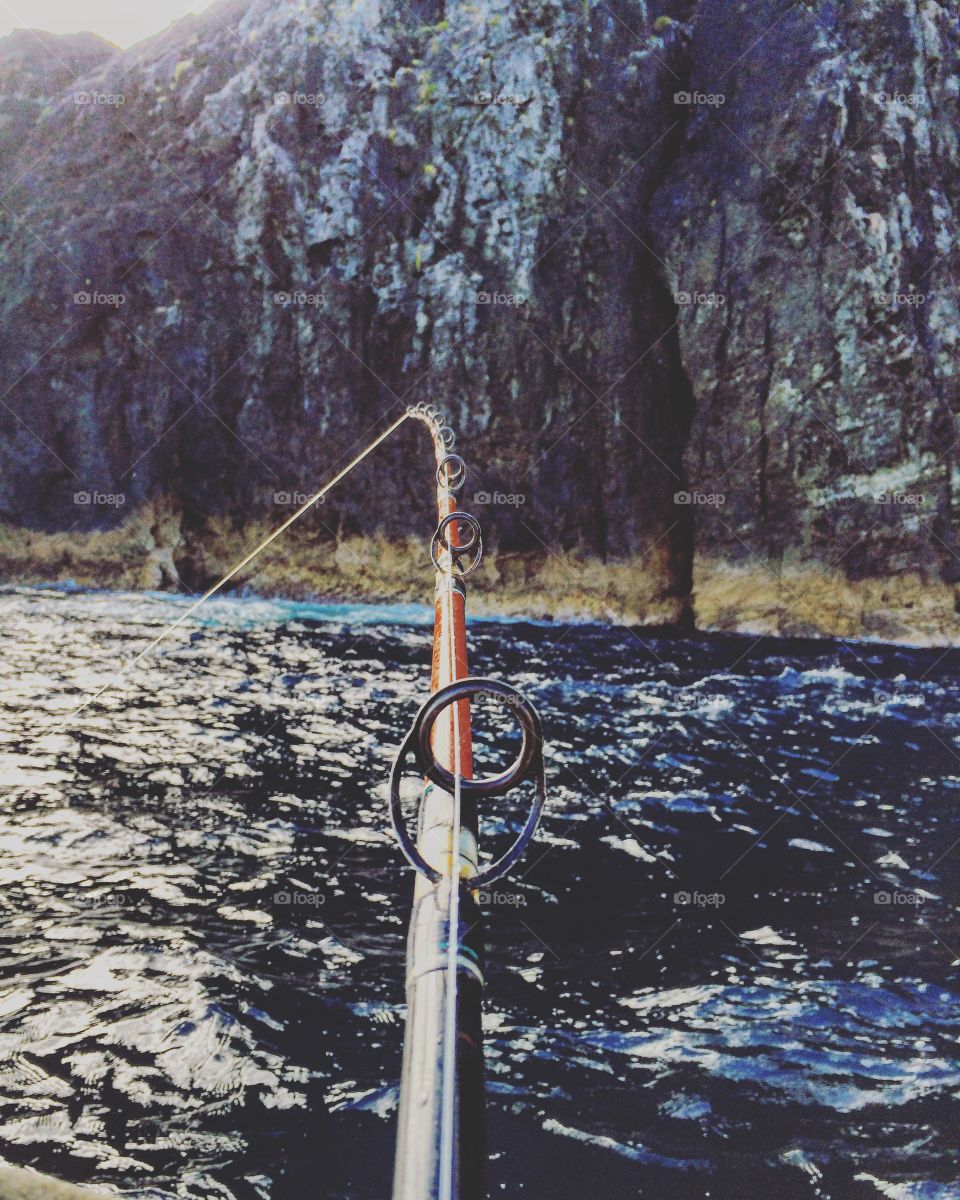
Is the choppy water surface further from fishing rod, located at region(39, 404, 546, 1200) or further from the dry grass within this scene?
the dry grass

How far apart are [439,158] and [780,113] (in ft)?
17.5

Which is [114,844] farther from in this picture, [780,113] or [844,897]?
[780,113]

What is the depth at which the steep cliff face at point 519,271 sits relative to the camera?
39.4ft

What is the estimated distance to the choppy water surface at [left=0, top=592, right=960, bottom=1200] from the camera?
7.96 feet

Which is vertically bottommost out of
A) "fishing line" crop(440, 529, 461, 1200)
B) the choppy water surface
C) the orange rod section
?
the choppy water surface

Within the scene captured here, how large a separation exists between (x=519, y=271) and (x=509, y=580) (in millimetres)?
4918

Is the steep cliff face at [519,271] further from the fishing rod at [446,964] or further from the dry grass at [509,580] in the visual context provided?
the fishing rod at [446,964]

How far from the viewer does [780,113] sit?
491 inches

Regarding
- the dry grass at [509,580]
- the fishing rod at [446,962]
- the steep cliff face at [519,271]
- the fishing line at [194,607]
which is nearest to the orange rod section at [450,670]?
the fishing rod at [446,962]

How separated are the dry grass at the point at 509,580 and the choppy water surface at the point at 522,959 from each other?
16.8 ft

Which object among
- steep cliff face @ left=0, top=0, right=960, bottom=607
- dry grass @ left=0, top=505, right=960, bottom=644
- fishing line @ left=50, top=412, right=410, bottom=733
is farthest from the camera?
steep cliff face @ left=0, top=0, right=960, bottom=607

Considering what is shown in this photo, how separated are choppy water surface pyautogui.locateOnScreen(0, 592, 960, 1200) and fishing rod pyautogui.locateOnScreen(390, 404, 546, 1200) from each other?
4.42 ft

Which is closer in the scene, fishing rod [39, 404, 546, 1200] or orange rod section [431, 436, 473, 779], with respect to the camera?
fishing rod [39, 404, 546, 1200]

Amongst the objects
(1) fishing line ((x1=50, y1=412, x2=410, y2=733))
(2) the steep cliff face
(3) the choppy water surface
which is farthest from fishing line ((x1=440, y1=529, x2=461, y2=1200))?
(2) the steep cliff face
